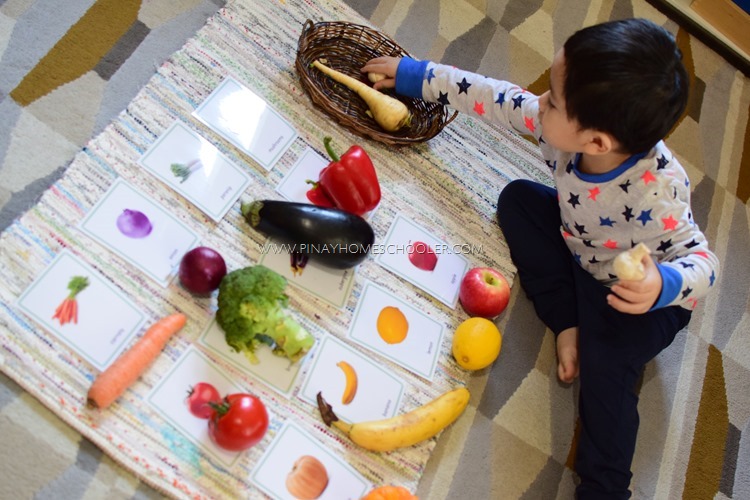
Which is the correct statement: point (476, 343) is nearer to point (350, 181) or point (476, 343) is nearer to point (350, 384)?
point (350, 384)

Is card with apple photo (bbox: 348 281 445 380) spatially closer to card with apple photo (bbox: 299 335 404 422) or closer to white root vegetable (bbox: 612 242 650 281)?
card with apple photo (bbox: 299 335 404 422)

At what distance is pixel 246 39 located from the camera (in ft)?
4.21

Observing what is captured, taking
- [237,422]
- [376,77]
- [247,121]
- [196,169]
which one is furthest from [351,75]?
[237,422]

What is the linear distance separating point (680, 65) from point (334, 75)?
25.1 inches

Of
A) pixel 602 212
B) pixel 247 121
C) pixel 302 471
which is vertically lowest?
pixel 302 471

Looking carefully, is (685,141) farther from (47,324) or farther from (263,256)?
(47,324)

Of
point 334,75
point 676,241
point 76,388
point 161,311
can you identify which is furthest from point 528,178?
point 76,388

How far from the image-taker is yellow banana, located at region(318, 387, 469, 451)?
39.9 inches

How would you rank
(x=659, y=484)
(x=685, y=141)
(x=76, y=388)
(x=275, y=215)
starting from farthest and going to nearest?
(x=685, y=141), (x=659, y=484), (x=275, y=215), (x=76, y=388)

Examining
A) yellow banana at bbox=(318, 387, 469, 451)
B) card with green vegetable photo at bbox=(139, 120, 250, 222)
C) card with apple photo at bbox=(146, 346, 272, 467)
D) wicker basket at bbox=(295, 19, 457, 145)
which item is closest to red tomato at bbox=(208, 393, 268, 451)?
card with apple photo at bbox=(146, 346, 272, 467)

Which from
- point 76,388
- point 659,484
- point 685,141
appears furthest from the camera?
point 685,141

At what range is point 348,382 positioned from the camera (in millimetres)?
1068

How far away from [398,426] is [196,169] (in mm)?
576

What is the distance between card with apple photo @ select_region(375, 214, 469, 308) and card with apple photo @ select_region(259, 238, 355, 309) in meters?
0.11
